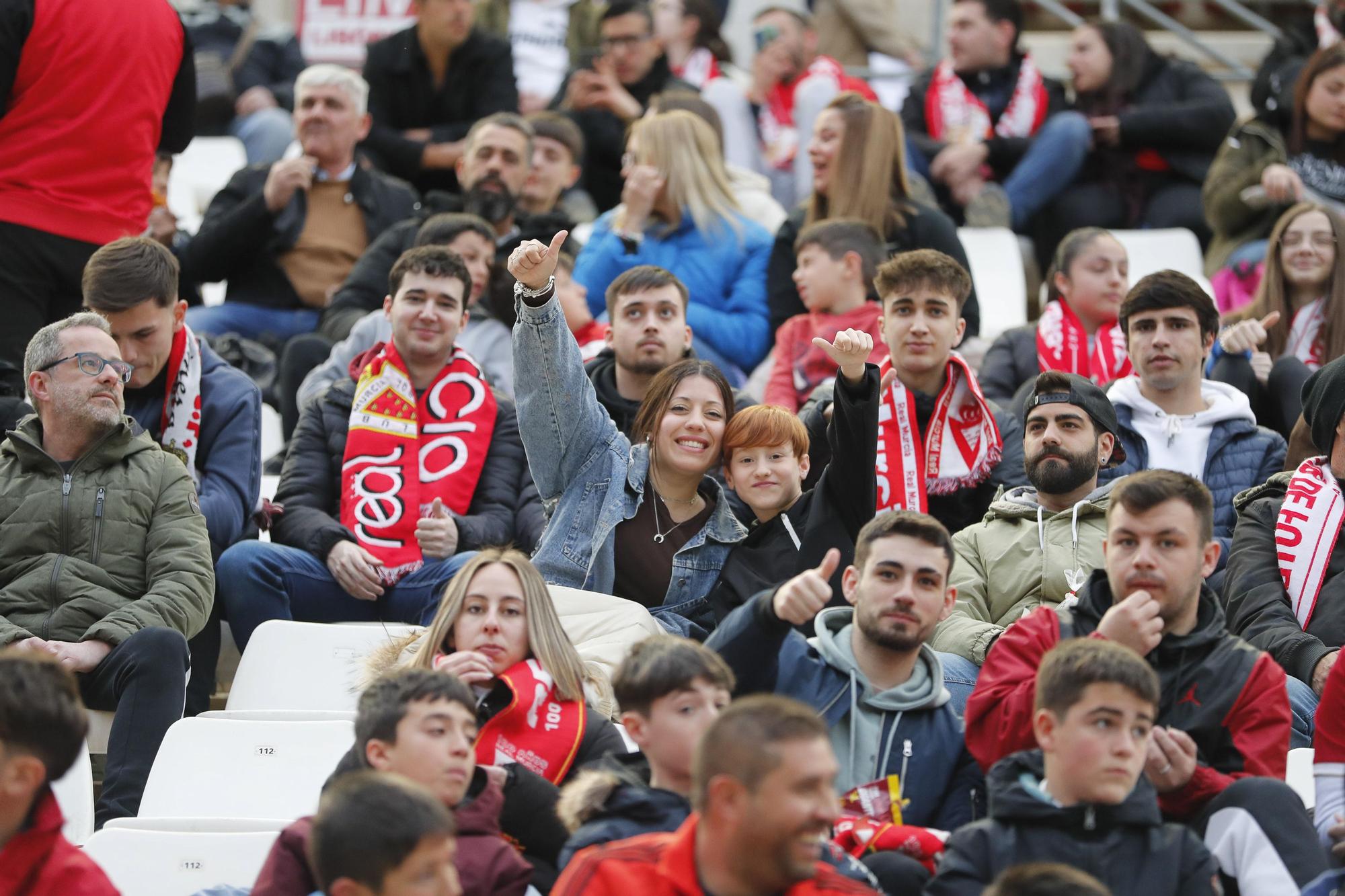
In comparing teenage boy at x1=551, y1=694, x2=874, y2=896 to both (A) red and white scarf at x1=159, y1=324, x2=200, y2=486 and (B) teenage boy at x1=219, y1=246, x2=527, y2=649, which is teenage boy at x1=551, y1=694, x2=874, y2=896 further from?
(A) red and white scarf at x1=159, y1=324, x2=200, y2=486

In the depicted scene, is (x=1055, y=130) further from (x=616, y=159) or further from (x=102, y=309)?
(x=102, y=309)

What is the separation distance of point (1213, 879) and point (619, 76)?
6.03m

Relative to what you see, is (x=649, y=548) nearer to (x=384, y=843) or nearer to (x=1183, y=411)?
(x=1183, y=411)

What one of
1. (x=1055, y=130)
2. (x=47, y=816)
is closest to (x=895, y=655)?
(x=47, y=816)

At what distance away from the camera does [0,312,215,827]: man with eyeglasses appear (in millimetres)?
4051

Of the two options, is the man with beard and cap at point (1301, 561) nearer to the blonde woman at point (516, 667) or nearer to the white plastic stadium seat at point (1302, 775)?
the white plastic stadium seat at point (1302, 775)

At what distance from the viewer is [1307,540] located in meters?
4.33

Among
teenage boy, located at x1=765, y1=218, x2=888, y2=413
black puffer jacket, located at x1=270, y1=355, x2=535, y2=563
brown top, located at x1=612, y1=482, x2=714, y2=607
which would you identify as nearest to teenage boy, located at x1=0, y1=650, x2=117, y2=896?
brown top, located at x1=612, y1=482, x2=714, y2=607

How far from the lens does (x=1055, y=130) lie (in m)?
7.83

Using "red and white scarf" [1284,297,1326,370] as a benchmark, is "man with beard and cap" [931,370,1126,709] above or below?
below

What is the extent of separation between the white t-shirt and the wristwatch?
5325 mm

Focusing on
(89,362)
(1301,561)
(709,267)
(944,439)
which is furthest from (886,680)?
(709,267)

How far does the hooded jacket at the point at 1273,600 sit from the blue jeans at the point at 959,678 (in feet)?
2.20

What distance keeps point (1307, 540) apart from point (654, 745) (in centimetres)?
195
